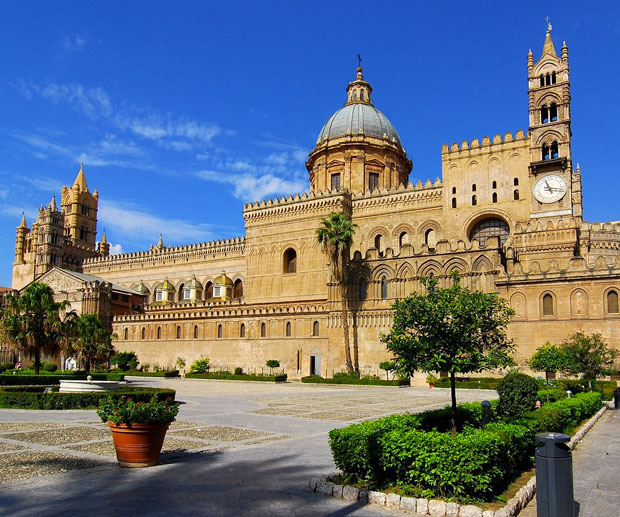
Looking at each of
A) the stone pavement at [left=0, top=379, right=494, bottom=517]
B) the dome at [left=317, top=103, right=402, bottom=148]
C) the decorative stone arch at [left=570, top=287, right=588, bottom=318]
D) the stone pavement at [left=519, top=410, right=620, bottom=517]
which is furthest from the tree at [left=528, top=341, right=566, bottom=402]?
the dome at [left=317, top=103, right=402, bottom=148]

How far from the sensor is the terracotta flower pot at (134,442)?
10.2 metres

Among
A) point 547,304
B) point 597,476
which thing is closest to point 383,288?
point 547,304

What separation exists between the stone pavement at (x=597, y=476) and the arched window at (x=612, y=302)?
22.3 meters

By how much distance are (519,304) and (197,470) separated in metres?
33.6

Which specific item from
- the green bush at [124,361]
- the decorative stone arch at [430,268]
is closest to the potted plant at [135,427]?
the decorative stone arch at [430,268]

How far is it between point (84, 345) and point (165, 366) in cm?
1737

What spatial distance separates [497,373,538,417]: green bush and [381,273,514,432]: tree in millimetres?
4592

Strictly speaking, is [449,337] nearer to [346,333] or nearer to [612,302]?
[612,302]

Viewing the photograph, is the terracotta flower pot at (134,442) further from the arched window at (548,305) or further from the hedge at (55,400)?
the arched window at (548,305)

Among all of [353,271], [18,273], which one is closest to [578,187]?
[353,271]

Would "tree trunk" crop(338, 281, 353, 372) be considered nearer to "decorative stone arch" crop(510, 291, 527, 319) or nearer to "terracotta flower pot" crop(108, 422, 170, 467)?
"decorative stone arch" crop(510, 291, 527, 319)

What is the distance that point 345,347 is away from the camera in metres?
45.1

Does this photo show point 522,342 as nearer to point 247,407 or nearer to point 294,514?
point 247,407

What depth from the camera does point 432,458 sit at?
8.14 m
